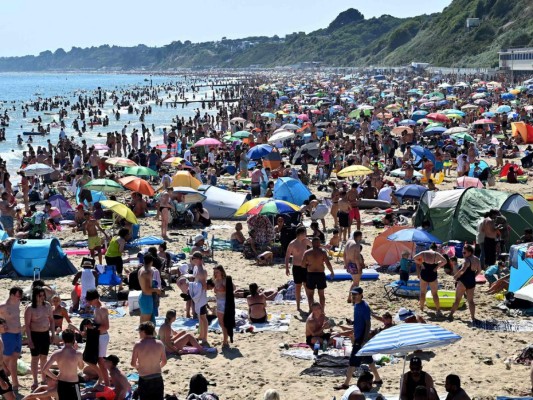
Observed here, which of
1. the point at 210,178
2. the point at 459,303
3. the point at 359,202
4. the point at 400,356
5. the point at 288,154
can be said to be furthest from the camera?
the point at 288,154

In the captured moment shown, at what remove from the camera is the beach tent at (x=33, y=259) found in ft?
43.9

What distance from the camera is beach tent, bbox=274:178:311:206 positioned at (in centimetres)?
1720

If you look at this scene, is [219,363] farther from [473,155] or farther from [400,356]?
[473,155]

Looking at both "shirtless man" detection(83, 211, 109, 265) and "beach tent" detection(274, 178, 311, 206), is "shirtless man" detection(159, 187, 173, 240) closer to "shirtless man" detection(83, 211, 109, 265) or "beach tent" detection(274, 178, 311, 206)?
"beach tent" detection(274, 178, 311, 206)

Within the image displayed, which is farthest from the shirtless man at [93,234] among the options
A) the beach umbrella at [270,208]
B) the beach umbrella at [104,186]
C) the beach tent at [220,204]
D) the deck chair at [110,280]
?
the beach tent at [220,204]

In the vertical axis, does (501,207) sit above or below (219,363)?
above

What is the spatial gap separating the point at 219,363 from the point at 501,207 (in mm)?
6830

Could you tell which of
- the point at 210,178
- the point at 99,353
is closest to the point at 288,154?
the point at 210,178

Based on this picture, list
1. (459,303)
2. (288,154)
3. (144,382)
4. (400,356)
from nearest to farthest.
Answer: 1. (144,382)
2. (400,356)
3. (459,303)
4. (288,154)

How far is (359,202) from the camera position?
750 inches

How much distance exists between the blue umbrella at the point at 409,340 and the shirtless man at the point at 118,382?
2378mm

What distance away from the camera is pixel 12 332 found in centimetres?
812

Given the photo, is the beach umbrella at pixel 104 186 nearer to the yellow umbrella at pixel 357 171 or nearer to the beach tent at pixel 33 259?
the beach tent at pixel 33 259

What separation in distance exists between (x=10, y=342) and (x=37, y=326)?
0.30m
